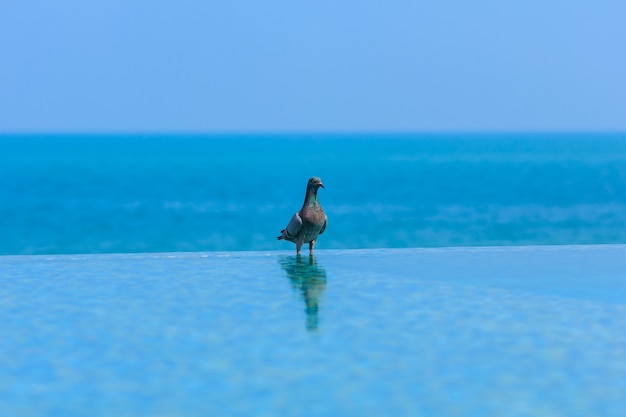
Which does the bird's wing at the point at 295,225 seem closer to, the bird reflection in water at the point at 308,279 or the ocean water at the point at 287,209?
the bird reflection in water at the point at 308,279

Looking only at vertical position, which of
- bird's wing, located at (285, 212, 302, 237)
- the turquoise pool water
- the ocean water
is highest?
bird's wing, located at (285, 212, 302, 237)

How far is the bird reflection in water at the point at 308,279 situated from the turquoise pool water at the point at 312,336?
37mm

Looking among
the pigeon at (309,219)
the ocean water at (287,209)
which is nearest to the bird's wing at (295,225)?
the pigeon at (309,219)

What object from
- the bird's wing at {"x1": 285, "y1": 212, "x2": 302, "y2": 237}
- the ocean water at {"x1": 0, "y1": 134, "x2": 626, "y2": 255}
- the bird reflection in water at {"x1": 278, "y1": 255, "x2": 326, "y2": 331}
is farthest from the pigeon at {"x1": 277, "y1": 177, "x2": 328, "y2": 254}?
the ocean water at {"x1": 0, "y1": 134, "x2": 626, "y2": 255}

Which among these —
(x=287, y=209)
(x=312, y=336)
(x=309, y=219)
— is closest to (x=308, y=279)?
(x=309, y=219)

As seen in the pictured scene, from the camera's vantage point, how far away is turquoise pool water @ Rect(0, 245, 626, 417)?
652cm

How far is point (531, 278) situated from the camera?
10641 mm

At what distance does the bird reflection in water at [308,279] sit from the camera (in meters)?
8.87

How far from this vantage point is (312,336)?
8.03 m

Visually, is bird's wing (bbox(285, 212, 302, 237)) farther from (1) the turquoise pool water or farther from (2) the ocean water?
(2) the ocean water

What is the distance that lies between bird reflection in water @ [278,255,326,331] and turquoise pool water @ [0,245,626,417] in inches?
1.5

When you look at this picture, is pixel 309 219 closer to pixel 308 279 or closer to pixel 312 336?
pixel 308 279

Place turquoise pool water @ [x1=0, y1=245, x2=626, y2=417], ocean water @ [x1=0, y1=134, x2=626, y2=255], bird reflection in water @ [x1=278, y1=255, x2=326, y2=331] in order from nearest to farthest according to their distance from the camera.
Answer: turquoise pool water @ [x1=0, y1=245, x2=626, y2=417], bird reflection in water @ [x1=278, y1=255, x2=326, y2=331], ocean water @ [x1=0, y1=134, x2=626, y2=255]

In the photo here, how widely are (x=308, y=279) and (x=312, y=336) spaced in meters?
2.56
